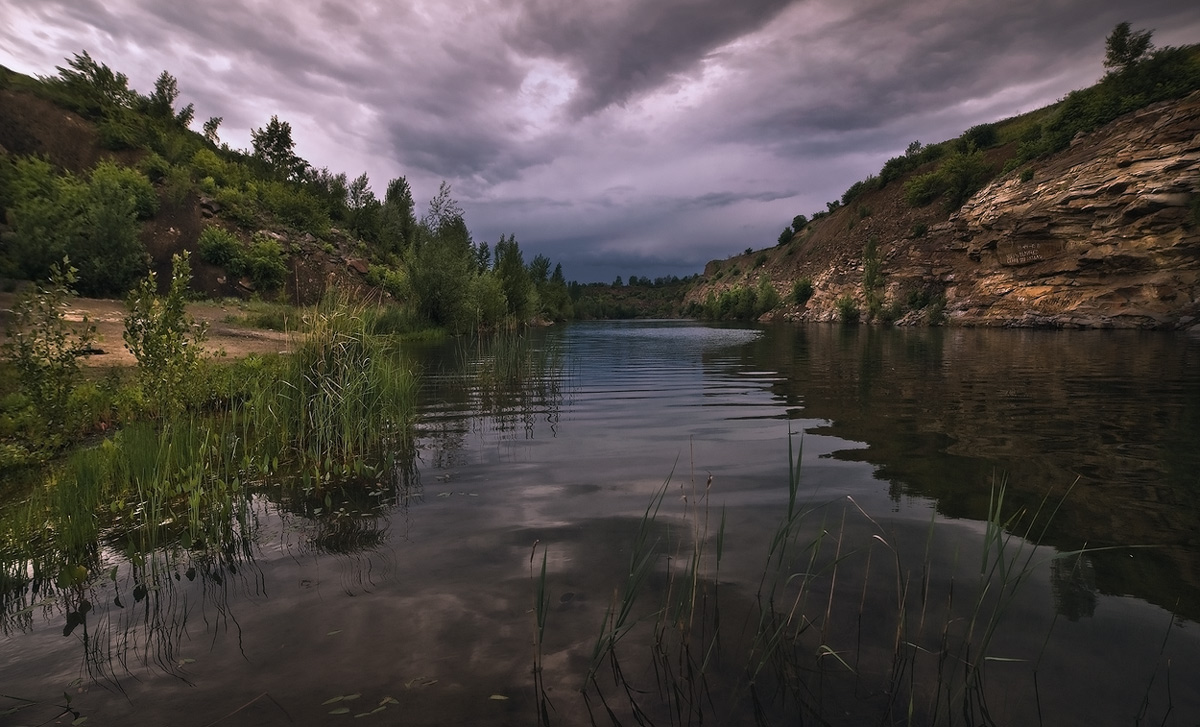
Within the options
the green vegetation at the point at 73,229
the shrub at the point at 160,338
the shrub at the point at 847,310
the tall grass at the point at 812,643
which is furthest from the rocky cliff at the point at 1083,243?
the green vegetation at the point at 73,229

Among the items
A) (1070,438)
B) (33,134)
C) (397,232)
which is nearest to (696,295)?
(397,232)

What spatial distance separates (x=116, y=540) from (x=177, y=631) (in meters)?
1.95

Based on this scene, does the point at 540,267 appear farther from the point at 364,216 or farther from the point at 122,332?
the point at 122,332

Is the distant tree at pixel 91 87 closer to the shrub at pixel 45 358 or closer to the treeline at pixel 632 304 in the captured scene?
the shrub at pixel 45 358

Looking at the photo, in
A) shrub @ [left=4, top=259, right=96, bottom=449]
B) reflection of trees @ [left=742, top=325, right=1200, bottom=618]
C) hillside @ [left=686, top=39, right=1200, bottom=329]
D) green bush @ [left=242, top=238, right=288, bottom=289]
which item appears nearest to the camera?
reflection of trees @ [left=742, top=325, right=1200, bottom=618]

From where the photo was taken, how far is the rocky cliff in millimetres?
27500

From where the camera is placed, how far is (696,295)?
13788 centimetres

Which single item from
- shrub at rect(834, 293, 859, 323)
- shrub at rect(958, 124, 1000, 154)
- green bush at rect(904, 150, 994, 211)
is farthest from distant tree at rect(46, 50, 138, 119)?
shrub at rect(958, 124, 1000, 154)

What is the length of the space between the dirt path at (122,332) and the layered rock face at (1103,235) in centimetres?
4020

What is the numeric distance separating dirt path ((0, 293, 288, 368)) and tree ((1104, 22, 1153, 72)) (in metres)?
51.5

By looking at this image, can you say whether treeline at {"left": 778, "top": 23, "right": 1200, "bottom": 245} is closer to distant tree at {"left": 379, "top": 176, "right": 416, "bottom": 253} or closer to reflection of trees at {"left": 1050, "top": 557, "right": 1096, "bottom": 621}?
reflection of trees at {"left": 1050, "top": 557, "right": 1096, "bottom": 621}

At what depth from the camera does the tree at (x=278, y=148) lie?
155 ft

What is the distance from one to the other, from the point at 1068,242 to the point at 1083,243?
3.90ft

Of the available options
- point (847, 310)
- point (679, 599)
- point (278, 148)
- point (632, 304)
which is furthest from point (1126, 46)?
point (632, 304)
